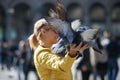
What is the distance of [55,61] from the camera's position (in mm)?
3412

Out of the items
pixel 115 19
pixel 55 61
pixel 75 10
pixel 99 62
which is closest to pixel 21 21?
pixel 75 10

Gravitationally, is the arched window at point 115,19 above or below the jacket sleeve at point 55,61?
above

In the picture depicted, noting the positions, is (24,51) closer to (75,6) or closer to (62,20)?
(62,20)

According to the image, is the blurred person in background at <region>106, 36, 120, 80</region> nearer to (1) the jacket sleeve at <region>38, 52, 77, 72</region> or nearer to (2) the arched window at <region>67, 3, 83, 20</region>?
(1) the jacket sleeve at <region>38, 52, 77, 72</region>

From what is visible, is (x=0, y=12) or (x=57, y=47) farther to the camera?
(x=0, y=12)

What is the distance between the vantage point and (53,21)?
3348 millimetres

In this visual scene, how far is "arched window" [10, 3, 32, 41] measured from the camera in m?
40.1

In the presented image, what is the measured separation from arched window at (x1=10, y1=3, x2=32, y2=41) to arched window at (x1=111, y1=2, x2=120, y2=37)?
24.5ft

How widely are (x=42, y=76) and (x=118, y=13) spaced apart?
35.2 meters

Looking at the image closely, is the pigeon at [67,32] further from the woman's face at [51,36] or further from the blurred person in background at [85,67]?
the blurred person in background at [85,67]

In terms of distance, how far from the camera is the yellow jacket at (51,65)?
10.9 feet

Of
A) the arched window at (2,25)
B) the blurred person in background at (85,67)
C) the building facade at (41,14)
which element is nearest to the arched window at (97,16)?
the building facade at (41,14)

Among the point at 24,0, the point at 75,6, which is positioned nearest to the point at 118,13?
the point at 75,6

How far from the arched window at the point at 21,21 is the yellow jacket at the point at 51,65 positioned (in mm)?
36145
